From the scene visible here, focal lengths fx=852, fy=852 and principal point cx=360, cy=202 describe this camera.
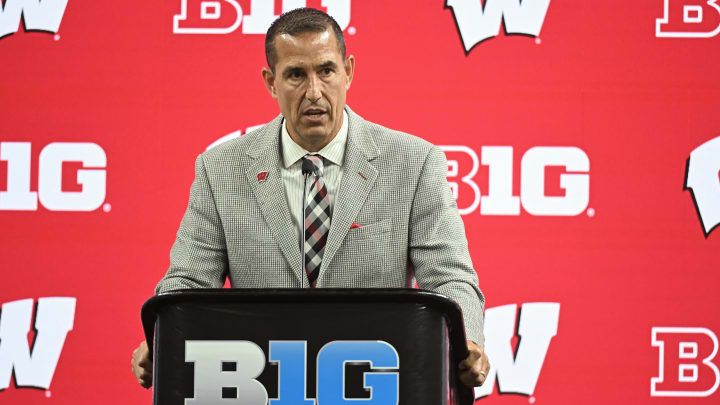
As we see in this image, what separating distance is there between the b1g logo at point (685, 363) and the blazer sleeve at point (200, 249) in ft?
6.10

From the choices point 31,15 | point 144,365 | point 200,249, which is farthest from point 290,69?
point 31,15

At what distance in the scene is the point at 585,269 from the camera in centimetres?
309

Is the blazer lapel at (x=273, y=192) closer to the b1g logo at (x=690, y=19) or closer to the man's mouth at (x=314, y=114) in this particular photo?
the man's mouth at (x=314, y=114)

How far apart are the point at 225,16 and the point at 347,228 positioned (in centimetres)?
161

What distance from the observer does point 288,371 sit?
4.27ft

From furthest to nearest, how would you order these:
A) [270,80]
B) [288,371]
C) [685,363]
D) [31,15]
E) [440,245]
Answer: [31,15] → [685,363] → [270,80] → [440,245] → [288,371]

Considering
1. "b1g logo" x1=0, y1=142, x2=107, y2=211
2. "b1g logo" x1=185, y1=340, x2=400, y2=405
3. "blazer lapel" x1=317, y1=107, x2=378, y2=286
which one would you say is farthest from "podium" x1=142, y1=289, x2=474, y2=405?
"b1g logo" x1=0, y1=142, x2=107, y2=211

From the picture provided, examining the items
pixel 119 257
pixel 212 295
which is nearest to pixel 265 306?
pixel 212 295

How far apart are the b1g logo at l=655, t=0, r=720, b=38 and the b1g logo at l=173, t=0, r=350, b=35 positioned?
117 centimetres

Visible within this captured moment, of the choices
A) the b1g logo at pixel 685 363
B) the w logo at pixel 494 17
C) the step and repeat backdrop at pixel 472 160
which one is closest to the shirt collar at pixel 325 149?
the step and repeat backdrop at pixel 472 160

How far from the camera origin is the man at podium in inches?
71.1

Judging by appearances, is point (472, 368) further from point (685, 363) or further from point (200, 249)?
point (685, 363)

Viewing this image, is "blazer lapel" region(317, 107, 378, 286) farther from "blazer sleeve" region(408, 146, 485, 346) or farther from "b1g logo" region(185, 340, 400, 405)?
"b1g logo" region(185, 340, 400, 405)

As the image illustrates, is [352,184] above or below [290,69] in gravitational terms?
below
